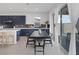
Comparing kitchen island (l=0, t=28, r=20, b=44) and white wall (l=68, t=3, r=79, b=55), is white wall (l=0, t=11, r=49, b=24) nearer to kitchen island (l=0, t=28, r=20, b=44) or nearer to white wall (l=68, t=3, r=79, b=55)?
kitchen island (l=0, t=28, r=20, b=44)

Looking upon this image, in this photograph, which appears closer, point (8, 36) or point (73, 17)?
point (73, 17)

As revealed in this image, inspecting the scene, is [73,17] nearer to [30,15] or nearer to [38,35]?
[38,35]

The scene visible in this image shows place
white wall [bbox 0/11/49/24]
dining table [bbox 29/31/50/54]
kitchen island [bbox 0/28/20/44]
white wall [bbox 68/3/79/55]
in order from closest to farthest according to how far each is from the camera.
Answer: white wall [bbox 68/3/79/55] → dining table [bbox 29/31/50/54] → kitchen island [bbox 0/28/20/44] → white wall [bbox 0/11/49/24]

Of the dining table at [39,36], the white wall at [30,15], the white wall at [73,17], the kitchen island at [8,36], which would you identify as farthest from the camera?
the white wall at [30,15]

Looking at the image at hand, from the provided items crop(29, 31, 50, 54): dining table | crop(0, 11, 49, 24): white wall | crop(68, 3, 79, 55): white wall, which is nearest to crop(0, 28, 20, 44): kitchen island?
crop(0, 11, 49, 24): white wall

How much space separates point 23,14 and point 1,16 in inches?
33.9

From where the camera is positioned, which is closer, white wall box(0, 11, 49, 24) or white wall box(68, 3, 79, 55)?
white wall box(68, 3, 79, 55)

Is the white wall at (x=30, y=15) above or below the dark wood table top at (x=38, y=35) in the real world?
above

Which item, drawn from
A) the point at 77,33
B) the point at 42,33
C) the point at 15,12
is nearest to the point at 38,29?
the point at 42,33

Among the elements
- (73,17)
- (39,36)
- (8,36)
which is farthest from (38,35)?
(73,17)

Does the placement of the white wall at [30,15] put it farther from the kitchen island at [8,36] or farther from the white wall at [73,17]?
the white wall at [73,17]

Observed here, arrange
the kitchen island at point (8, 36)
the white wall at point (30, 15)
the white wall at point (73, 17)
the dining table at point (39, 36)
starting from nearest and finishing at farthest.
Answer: the white wall at point (73, 17) < the dining table at point (39, 36) < the kitchen island at point (8, 36) < the white wall at point (30, 15)

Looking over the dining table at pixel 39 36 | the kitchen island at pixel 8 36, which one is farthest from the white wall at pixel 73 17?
the kitchen island at pixel 8 36
